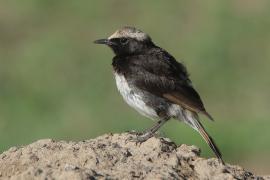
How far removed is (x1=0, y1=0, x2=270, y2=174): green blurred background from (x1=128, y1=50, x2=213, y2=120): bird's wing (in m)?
5.34

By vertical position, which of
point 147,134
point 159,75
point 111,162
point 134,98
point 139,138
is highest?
point 159,75

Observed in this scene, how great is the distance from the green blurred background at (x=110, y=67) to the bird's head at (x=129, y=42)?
15.5ft

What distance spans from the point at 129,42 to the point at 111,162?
330cm

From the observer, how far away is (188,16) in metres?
23.8

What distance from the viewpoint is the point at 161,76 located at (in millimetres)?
10922

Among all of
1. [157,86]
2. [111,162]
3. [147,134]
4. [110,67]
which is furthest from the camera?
[110,67]

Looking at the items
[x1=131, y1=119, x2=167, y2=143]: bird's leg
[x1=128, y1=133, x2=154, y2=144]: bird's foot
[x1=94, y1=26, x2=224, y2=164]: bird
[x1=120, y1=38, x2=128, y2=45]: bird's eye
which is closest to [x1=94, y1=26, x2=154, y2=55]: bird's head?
[x1=120, y1=38, x2=128, y2=45]: bird's eye

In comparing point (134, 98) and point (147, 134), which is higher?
point (134, 98)

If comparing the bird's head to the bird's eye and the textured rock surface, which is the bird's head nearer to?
the bird's eye

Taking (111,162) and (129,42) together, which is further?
(129,42)

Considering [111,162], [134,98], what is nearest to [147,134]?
[134,98]

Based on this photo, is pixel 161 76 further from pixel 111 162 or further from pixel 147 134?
pixel 111 162

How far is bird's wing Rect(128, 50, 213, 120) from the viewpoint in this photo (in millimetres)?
10789

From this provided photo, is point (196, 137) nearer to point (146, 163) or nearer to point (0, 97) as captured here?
point (0, 97)
